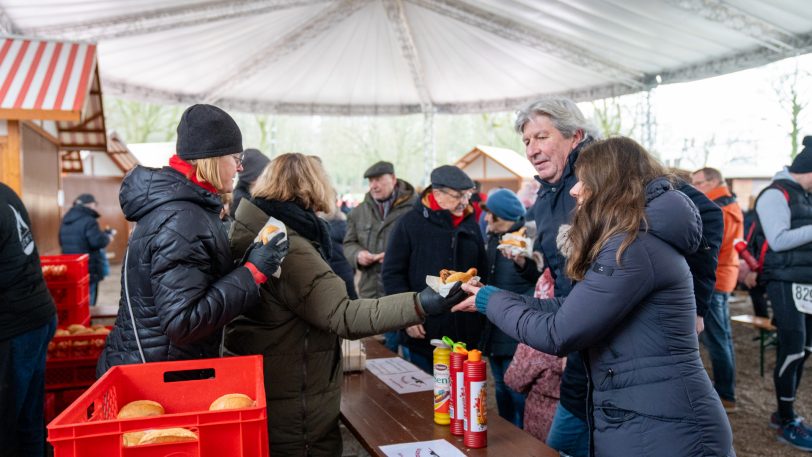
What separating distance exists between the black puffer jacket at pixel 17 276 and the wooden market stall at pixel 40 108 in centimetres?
192

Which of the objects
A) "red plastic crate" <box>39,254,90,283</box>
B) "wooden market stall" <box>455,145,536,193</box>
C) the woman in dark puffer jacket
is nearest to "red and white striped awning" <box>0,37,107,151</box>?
"red plastic crate" <box>39,254,90,283</box>

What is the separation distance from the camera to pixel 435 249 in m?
3.93

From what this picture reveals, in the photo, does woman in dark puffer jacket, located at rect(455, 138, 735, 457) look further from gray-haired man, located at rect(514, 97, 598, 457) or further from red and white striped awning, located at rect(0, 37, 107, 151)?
red and white striped awning, located at rect(0, 37, 107, 151)

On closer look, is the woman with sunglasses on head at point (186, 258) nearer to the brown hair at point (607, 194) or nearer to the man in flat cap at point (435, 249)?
the brown hair at point (607, 194)

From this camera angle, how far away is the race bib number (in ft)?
14.1

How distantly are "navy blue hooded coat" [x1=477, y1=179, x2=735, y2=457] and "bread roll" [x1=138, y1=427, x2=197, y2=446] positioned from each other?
1.04 meters

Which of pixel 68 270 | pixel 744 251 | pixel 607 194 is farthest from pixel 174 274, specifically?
pixel 744 251

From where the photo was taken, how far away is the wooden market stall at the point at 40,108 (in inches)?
189

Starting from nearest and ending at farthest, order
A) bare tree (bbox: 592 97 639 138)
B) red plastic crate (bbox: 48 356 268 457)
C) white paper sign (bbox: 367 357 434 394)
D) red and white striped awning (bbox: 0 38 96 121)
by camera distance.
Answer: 1. red plastic crate (bbox: 48 356 268 457)
2. white paper sign (bbox: 367 357 434 394)
3. red and white striped awning (bbox: 0 38 96 121)
4. bare tree (bbox: 592 97 639 138)

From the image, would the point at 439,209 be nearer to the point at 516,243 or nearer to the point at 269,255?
the point at 516,243

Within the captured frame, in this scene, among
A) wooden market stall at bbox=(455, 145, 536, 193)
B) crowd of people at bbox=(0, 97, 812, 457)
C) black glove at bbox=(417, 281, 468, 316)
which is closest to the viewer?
crowd of people at bbox=(0, 97, 812, 457)

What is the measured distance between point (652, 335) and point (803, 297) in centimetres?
336

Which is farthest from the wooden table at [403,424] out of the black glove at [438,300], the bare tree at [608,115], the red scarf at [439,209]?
the bare tree at [608,115]

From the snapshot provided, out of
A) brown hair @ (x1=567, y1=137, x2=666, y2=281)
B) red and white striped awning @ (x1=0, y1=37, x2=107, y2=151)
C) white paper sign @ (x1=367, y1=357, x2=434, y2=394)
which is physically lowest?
white paper sign @ (x1=367, y1=357, x2=434, y2=394)
